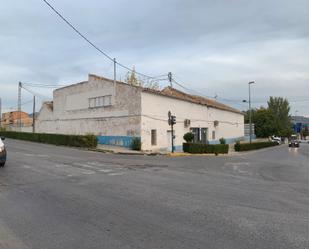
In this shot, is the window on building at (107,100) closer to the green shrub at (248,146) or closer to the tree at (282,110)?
the green shrub at (248,146)

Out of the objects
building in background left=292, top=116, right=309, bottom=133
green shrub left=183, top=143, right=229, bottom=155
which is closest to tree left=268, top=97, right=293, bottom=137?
building in background left=292, top=116, right=309, bottom=133

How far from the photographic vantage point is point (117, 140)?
1326 inches

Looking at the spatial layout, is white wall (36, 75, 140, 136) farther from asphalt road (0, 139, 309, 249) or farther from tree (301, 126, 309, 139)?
tree (301, 126, 309, 139)

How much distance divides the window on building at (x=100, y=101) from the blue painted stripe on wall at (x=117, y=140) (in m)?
3.84

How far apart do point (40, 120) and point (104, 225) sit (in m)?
48.1

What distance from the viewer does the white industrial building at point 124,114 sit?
3225 centimetres

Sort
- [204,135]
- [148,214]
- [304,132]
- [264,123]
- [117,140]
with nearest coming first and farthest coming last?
[148,214] < [117,140] < [204,135] < [264,123] < [304,132]

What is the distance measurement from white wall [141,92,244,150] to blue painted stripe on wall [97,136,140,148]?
1.70m

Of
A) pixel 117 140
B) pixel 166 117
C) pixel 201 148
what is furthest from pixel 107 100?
pixel 201 148

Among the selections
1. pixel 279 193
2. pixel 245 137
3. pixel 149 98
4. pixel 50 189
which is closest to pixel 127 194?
pixel 50 189

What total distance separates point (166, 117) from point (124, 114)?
492 centimetres

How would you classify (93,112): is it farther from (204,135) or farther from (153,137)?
(204,135)

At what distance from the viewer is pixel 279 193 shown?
9594 mm

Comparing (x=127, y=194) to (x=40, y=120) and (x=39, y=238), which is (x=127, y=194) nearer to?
(x=39, y=238)
